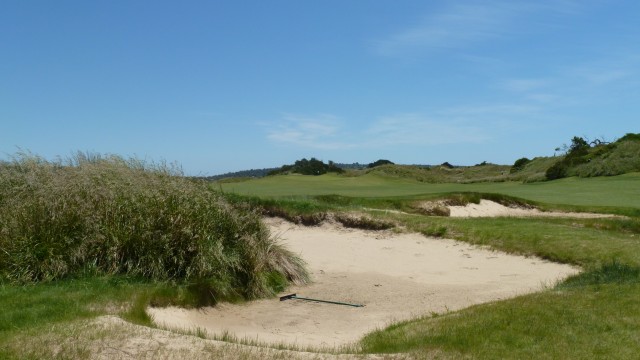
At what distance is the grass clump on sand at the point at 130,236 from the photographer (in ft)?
32.0

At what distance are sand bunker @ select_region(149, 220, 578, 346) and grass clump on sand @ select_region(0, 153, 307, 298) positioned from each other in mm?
732

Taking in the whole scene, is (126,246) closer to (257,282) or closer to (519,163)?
(257,282)

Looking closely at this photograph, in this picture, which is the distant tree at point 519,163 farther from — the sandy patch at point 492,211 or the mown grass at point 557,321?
the mown grass at point 557,321

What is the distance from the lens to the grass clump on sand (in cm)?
976

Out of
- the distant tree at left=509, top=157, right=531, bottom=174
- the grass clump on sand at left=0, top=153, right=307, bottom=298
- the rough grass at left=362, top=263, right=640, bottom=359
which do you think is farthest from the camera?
the distant tree at left=509, top=157, right=531, bottom=174

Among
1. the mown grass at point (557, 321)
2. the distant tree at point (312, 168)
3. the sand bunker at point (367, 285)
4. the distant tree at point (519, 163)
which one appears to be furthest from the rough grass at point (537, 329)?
the distant tree at point (519, 163)

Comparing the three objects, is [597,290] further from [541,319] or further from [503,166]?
[503,166]

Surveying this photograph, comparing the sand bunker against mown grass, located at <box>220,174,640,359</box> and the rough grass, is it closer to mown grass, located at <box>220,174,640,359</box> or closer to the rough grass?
mown grass, located at <box>220,174,640,359</box>

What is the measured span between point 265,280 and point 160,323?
306cm

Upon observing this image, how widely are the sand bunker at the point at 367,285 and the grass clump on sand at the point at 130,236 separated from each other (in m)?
0.73

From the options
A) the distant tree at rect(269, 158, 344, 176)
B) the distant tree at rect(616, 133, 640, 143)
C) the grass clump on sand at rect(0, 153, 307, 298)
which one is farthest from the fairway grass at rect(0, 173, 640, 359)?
the distant tree at rect(269, 158, 344, 176)

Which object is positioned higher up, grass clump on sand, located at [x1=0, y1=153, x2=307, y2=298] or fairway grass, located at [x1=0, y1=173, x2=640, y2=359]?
grass clump on sand, located at [x1=0, y1=153, x2=307, y2=298]

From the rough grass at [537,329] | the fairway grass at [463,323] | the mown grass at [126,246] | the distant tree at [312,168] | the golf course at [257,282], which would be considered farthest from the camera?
the distant tree at [312,168]

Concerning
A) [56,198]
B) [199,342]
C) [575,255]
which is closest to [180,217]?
[56,198]
